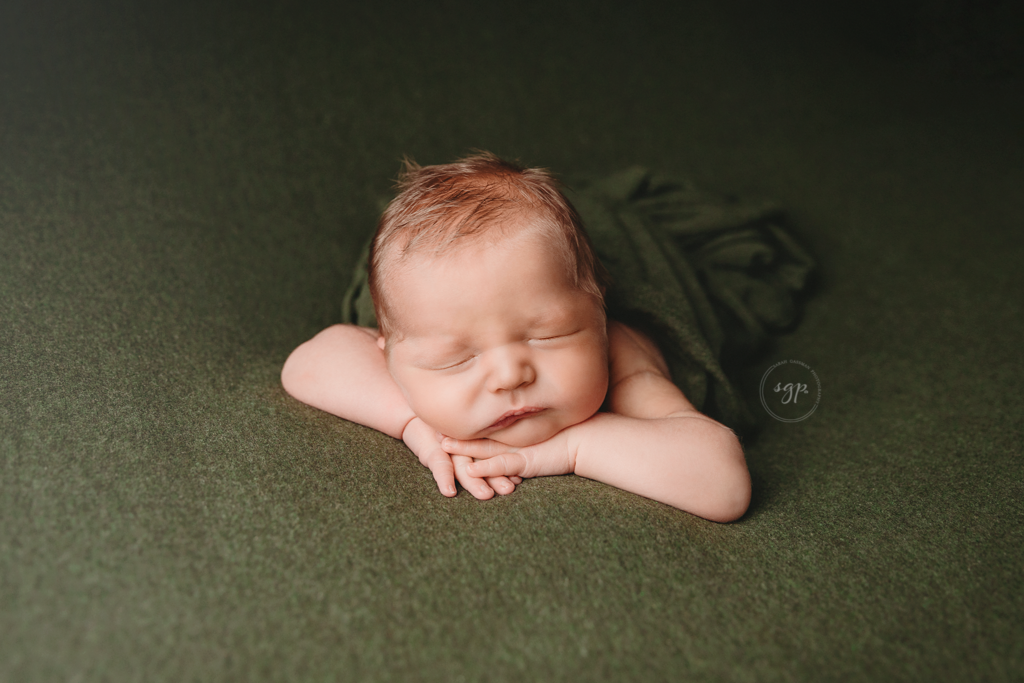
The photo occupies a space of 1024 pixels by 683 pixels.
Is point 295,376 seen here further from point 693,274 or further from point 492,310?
point 693,274

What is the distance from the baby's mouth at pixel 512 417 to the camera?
772 millimetres

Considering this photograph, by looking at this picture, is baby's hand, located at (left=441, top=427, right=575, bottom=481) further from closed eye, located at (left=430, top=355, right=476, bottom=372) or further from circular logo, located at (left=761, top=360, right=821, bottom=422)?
circular logo, located at (left=761, top=360, right=821, bottom=422)

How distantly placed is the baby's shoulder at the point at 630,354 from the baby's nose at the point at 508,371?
9.7 inches

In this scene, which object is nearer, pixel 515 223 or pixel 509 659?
pixel 509 659

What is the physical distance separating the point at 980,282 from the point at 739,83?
28.2 inches

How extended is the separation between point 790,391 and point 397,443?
653 mm

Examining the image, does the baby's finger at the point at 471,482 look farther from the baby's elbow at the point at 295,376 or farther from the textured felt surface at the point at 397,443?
the baby's elbow at the point at 295,376

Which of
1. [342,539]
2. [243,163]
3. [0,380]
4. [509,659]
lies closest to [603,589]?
[509,659]

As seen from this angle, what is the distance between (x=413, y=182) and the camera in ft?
2.94

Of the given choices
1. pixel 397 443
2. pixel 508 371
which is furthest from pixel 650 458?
pixel 397 443

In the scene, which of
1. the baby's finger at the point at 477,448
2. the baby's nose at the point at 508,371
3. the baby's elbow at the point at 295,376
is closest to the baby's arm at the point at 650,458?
the baby's finger at the point at 477,448

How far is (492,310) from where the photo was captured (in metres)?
0.74

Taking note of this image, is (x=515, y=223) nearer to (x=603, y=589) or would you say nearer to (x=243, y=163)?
(x=603, y=589)

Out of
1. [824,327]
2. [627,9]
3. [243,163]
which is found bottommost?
[824,327]
